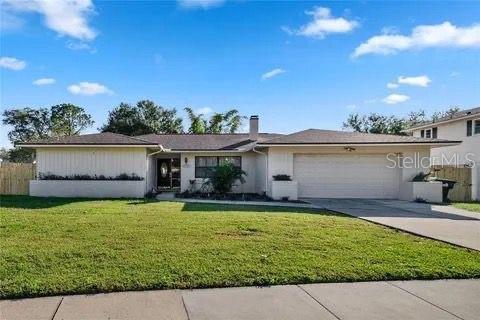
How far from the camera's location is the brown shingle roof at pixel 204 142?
2148 centimetres

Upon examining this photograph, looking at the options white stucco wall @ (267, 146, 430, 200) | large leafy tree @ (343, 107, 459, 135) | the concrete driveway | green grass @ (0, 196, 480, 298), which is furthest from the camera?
large leafy tree @ (343, 107, 459, 135)

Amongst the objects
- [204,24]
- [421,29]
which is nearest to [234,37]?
[204,24]

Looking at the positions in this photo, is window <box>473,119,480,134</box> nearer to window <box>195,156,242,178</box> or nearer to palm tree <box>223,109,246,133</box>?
window <box>195,156,242,178</box>

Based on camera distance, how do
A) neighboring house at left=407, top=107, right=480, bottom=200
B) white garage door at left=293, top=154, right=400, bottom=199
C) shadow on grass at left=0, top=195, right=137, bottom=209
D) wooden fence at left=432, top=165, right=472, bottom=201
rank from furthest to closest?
neighboring house at left=407, top=107, right=480, bottom=200, wooden fence at left=432, top=165, right=472, bottom=201, white garage door at left=293, top=154, right=400, bottom=199, shadow on grass at left=0, top=195, right=137, bottom=209

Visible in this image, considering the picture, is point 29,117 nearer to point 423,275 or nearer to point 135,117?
point 135,117

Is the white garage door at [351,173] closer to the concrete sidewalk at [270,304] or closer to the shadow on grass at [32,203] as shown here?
the shadow on grass at [32,203]

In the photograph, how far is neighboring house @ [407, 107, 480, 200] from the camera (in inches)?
859

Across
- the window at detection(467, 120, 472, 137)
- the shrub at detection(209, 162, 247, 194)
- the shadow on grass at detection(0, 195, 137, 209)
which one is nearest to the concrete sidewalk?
the shadow on grass at detection(0, 195, 137, 209)

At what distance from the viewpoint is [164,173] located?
2403 centimetres

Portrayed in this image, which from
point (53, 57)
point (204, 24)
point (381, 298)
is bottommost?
point (381, 298)

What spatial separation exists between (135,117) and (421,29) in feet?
125

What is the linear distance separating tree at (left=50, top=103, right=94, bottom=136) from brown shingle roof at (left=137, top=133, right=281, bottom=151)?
26.9 meters

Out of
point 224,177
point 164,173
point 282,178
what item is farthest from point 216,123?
point 282,178

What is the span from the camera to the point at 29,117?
1849 inches
